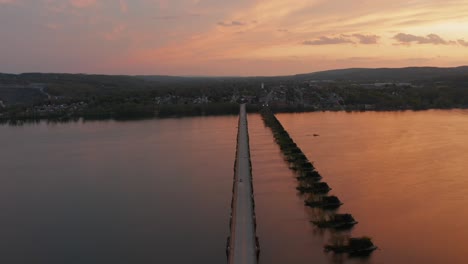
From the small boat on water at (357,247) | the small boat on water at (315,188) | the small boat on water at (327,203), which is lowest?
the small boat on water at (357,247)

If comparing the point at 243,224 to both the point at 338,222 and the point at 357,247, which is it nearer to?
the point at 357,247

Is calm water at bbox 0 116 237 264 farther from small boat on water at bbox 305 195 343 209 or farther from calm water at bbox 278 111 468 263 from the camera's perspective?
calm water at bbox 278 111 468 263

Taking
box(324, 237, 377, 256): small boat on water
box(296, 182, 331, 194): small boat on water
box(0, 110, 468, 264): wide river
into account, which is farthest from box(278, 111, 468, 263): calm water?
box(296, 182, 331, 194): small boat on water

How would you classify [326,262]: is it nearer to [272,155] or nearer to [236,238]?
[236,238]

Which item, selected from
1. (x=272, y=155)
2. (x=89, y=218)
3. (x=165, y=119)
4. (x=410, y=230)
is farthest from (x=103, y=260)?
(x=165, y=119)

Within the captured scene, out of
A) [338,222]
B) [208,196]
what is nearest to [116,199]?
[208,196]

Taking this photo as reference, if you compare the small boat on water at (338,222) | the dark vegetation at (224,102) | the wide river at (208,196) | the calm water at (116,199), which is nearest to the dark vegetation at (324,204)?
the small boat on water at (338,222)

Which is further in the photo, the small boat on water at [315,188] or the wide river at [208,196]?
the small boat on water at [315,188]

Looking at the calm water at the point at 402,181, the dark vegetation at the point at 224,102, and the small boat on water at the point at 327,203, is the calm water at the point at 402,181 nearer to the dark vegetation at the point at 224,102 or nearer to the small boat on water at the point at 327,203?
the small boat on water at the point at 327,203
